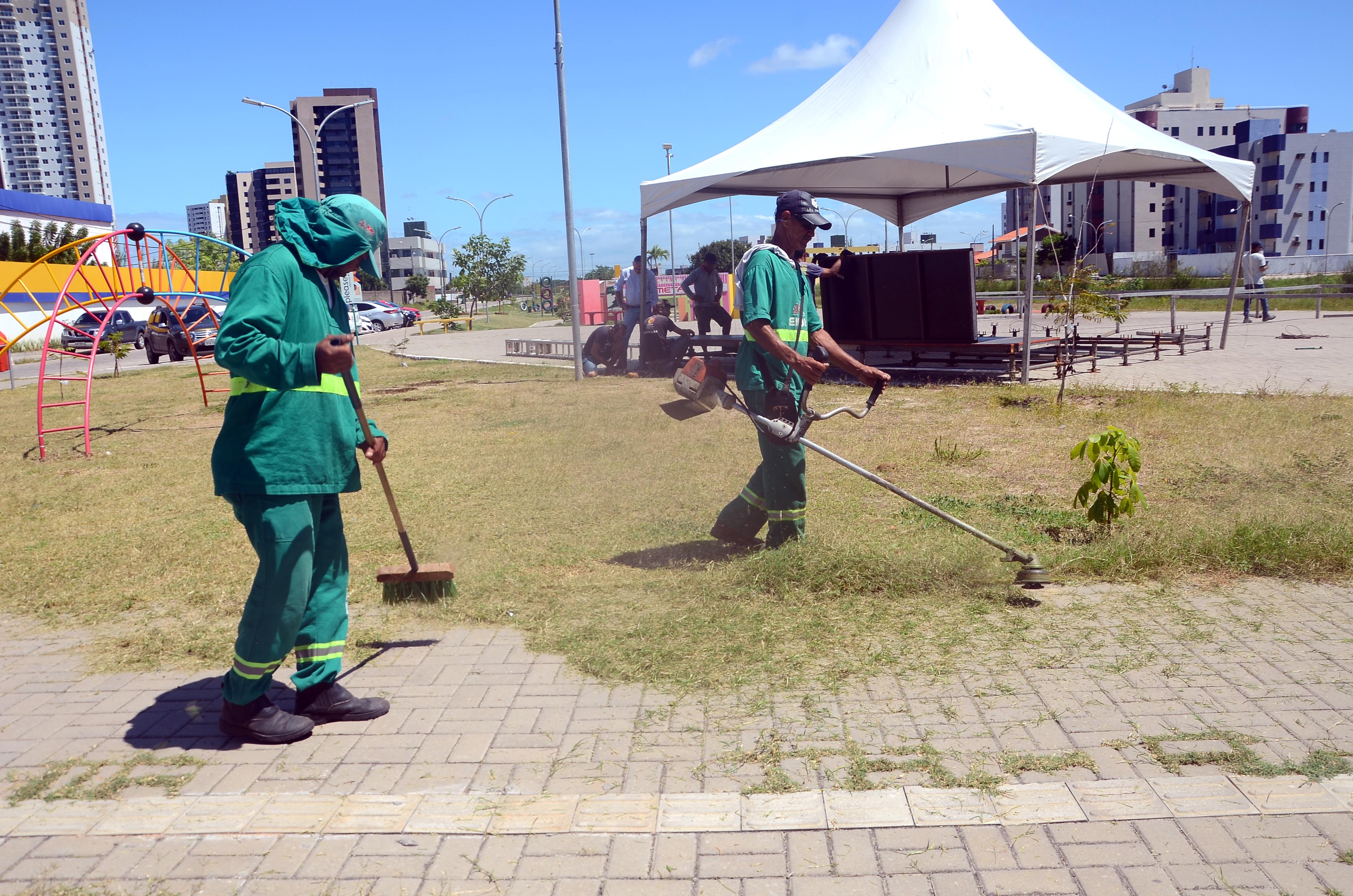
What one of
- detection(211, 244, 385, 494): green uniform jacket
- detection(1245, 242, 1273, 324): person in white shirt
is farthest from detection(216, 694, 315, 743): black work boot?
detection(1245, 242, 1273, 324): person in white shirt

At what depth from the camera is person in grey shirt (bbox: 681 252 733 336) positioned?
1575 centimetres

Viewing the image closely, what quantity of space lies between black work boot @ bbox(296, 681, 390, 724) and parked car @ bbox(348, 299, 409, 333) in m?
44.9

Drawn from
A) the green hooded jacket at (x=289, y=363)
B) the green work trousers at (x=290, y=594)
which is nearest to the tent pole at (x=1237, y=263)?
the green hooded jacket at (x=289, y=363)

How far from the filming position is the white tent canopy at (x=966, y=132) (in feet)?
36.7

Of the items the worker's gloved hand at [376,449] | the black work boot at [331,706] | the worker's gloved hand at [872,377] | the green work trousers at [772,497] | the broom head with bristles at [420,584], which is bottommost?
the black work boot at [331,706]

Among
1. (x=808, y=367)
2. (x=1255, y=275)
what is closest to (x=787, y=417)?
(x=808, y=367)

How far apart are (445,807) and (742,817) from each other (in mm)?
868

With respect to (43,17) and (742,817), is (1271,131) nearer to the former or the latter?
(742,817)

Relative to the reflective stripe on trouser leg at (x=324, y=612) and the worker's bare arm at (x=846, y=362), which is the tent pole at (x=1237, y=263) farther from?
the reflective stripe on trouser leg at (x=324, y=612)

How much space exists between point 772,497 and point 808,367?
28.9 inches

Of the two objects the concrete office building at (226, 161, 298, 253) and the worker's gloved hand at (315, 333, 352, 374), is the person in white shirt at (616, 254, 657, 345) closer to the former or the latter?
the worker's gloved hand at (315, 333, 352, 374)

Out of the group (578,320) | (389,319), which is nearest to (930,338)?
(578,320)

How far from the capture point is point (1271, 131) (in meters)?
83.1

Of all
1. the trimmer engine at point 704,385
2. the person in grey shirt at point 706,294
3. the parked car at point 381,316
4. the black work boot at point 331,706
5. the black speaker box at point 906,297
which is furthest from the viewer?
the parked car at point 381,316
